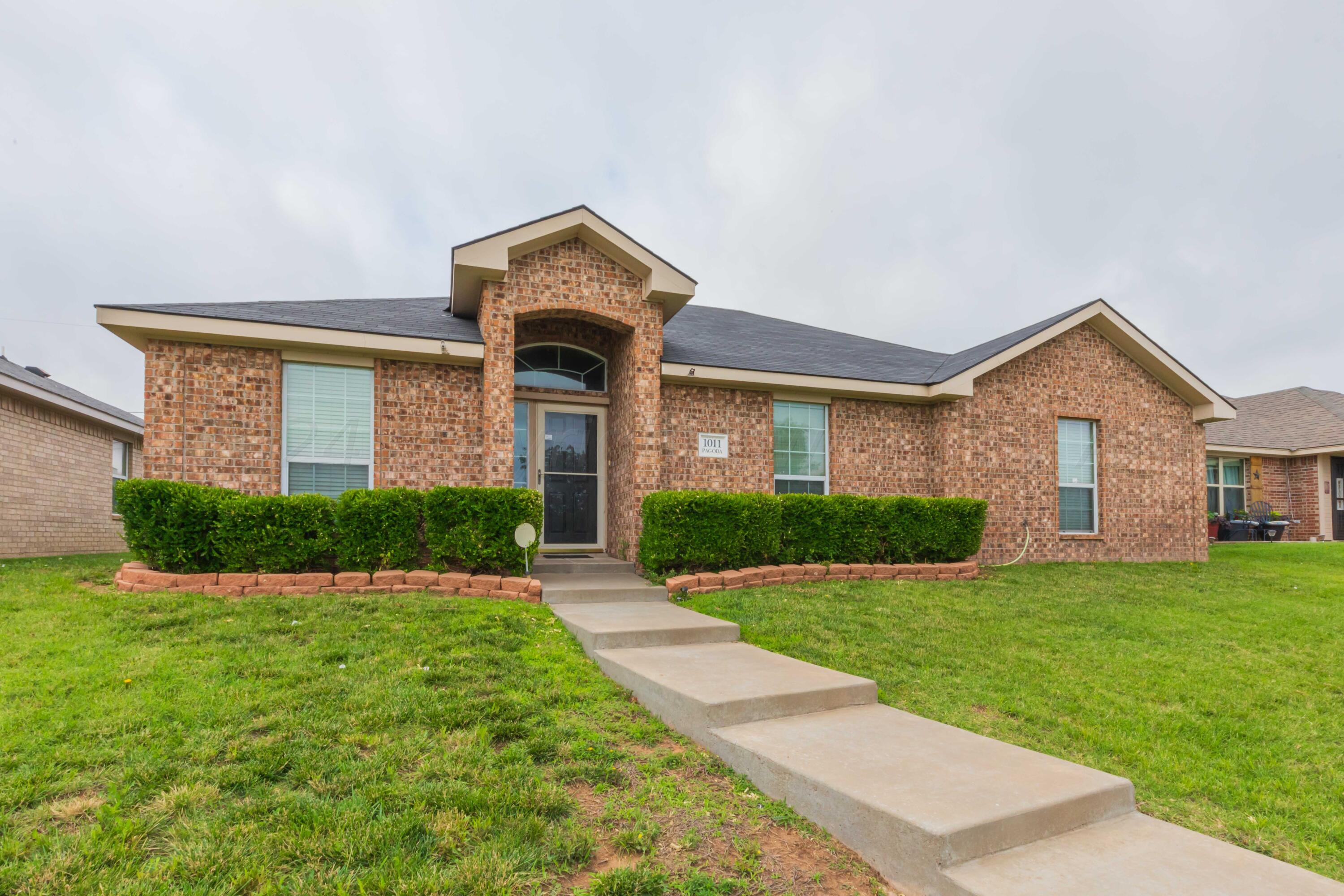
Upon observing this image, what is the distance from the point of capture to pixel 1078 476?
1147 centimetres

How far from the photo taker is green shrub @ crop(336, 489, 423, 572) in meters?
6.91

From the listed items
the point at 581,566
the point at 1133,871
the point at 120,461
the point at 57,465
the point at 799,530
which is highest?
the point at 120,461

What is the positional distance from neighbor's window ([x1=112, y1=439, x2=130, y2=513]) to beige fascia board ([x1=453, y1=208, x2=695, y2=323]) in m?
10.9

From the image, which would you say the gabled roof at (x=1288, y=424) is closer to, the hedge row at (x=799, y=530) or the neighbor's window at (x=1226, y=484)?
the neighbor's window at (x=1226, y=484)

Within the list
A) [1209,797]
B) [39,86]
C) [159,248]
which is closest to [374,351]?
[1209,797]

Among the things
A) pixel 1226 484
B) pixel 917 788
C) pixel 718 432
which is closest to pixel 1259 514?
pixel 1226 484

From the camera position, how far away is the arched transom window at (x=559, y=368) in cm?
971

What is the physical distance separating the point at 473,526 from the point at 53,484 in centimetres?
1077

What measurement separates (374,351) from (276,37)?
621 cm

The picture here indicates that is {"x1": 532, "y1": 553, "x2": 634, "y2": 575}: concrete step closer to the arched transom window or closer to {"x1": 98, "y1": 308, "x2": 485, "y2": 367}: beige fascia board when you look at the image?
the arched transom window

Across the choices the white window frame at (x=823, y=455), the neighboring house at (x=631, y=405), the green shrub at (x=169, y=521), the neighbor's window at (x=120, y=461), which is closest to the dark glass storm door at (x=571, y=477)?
the neighboring house at (x=631, y=405)

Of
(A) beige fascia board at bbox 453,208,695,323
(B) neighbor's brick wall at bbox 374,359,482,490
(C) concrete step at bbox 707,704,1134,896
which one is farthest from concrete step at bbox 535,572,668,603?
(A) beige fascia board at bbox 453,208,695,323

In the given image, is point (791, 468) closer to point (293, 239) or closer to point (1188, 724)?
point (1188, 724)

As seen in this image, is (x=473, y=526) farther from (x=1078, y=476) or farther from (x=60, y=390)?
(x=60, y=390)
